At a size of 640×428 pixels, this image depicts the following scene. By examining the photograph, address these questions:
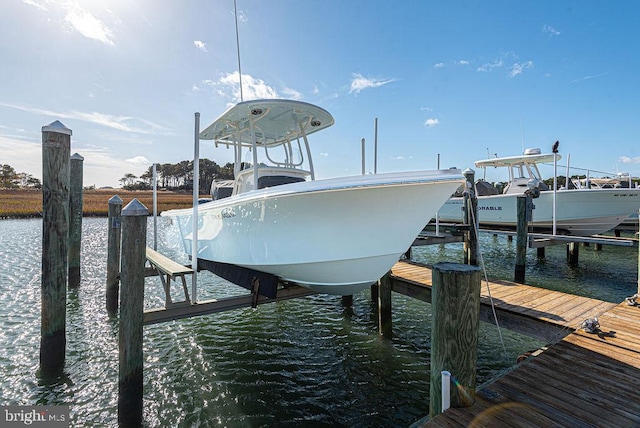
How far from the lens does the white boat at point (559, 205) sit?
11227 millimetres

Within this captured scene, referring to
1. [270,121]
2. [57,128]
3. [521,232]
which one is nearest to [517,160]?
[521,232]

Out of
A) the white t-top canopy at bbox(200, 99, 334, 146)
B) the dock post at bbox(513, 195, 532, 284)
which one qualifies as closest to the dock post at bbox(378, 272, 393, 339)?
the white t-top canopy at bbox(200, 99, 334, 146)

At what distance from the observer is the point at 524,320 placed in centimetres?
423

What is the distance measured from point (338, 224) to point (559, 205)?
11.9 m

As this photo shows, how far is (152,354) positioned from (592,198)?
1399 cm

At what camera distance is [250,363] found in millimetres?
4855

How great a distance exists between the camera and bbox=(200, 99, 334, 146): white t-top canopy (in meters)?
5.09

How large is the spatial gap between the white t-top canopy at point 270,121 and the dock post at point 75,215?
3385 millimetres

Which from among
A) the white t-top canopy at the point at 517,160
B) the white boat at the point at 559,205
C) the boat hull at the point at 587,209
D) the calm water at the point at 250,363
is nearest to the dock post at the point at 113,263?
the calm water at the point at 250,363

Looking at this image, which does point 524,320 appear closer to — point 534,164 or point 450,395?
point 450,395

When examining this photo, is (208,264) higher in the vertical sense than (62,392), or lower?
higher

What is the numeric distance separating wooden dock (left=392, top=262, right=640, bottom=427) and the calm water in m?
1.30

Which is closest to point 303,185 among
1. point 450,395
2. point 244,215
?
point 244,215

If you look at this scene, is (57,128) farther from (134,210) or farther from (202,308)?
(202,308)
